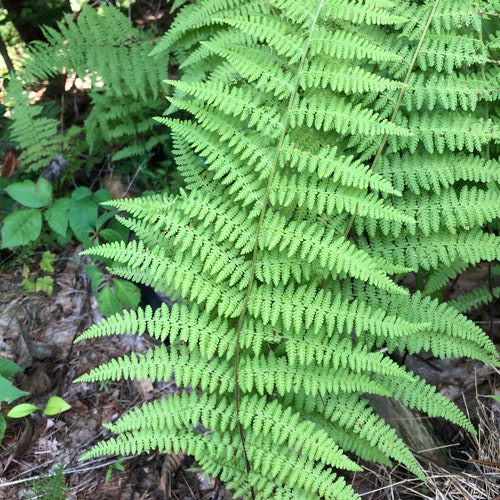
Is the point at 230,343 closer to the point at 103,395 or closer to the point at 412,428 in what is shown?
the point at 412,428

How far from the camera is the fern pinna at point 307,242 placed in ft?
6.86

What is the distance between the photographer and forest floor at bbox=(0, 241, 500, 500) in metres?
2.47

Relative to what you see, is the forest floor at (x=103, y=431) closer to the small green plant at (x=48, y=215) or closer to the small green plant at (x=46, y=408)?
the small green plant at (x=46, y=408)

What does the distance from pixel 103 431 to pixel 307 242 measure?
1.69 meters

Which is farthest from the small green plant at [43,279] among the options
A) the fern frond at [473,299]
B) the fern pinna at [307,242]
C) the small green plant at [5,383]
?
the fern frond at [473,299]

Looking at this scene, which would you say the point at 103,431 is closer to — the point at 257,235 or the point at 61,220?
the point at 61,220

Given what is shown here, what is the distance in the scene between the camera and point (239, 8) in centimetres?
290

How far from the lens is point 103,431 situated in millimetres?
2887

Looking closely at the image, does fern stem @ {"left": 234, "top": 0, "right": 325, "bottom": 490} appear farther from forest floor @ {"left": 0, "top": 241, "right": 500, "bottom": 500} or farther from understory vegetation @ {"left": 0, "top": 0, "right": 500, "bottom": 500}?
forest floor @ {"left": 0, "top": 241, "right": 500, "bottom": 500}

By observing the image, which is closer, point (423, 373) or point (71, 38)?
point (423, 373)

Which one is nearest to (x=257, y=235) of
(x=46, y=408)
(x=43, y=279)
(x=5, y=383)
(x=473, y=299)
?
(x=473, y=299)

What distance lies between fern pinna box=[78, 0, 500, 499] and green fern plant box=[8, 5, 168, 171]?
4.53 feet

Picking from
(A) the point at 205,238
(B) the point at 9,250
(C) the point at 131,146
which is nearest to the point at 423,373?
(A) the point at 205,238

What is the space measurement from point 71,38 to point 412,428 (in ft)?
10.9
